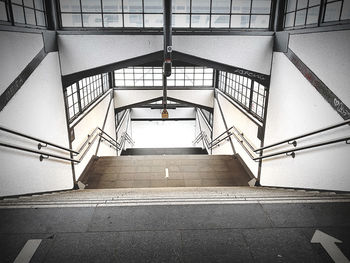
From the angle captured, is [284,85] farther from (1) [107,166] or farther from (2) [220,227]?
(1) [107,166]

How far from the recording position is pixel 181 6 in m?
5.90

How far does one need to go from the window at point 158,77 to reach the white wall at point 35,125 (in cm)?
705

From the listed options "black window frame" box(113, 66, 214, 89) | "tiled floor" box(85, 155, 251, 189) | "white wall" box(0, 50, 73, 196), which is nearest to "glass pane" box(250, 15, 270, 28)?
"tiled floor" box(85, 155, 251, 189)

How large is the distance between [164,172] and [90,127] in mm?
3339

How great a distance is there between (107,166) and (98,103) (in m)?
3.11

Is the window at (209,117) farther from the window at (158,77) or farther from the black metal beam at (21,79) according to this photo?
the black metal beam at (21,79)

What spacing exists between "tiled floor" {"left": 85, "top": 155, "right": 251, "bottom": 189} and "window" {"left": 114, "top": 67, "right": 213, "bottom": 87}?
17.8 feet

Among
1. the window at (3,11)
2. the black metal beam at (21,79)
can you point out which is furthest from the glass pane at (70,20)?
the window at (3,11)

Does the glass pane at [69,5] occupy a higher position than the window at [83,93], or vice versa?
the glass pane at [69,5]

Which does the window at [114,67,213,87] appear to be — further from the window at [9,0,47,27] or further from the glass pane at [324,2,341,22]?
the glass pane at [324,2,341,22]

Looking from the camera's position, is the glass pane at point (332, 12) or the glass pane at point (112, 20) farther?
the glass pane at point (112, 20)

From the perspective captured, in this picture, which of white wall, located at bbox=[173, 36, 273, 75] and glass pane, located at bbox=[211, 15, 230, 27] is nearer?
white wall, located at bbox=[173, 36, 273, 75]

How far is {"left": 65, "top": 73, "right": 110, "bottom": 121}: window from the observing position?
6.79 metres

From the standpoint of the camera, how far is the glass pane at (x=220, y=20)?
597 cm
